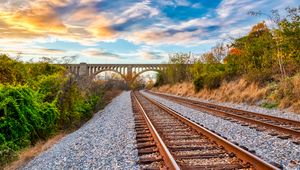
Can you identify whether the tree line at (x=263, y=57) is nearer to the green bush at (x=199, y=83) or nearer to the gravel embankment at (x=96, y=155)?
the green bush at (x=199, y=83)

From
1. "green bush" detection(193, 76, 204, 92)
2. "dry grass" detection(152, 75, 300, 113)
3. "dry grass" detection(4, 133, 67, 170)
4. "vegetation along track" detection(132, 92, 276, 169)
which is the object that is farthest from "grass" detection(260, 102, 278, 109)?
"green bush" detection(193, 76, 204, 92)

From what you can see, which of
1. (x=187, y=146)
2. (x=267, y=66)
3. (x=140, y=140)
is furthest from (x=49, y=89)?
(x=267, y=66)

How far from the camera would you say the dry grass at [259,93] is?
52.2 ft

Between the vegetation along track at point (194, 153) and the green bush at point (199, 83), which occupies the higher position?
the green bush at point (199, 83)

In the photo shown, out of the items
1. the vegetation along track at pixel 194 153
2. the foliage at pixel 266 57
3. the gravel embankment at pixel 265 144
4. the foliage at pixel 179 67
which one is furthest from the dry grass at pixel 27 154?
the foliage at pixel 179 67

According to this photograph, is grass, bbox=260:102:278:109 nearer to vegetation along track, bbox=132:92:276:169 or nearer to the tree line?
the tree line

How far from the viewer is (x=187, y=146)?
7.39m

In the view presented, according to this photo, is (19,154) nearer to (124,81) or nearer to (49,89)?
(49,89)

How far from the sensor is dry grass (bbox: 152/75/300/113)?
15898 mm

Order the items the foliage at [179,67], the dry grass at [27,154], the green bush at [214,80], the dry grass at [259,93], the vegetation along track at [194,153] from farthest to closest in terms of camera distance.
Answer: the foliage at [179,67] → the green bush at [214,80] → the dry grass at [259,93] → the dry grass at [27,154] → the vegetation along track at [194,153]

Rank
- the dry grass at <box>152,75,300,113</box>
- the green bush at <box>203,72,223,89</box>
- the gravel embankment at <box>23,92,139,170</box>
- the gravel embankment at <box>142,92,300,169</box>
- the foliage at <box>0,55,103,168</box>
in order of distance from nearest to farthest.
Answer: the gravel embankment at <box>142,92,300,169</box> → the gravel embankment at <box>23,92,139,170</box> → the foliage at <box>0,55,103,168</box> → the dry grass at <box>152,75,300,113</box> → the green bush at <box>203,72,223,89</box>

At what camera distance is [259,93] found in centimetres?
1945

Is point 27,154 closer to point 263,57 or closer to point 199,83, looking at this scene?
point 263,57

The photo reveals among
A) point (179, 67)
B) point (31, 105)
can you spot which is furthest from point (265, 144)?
point (179, 67)
